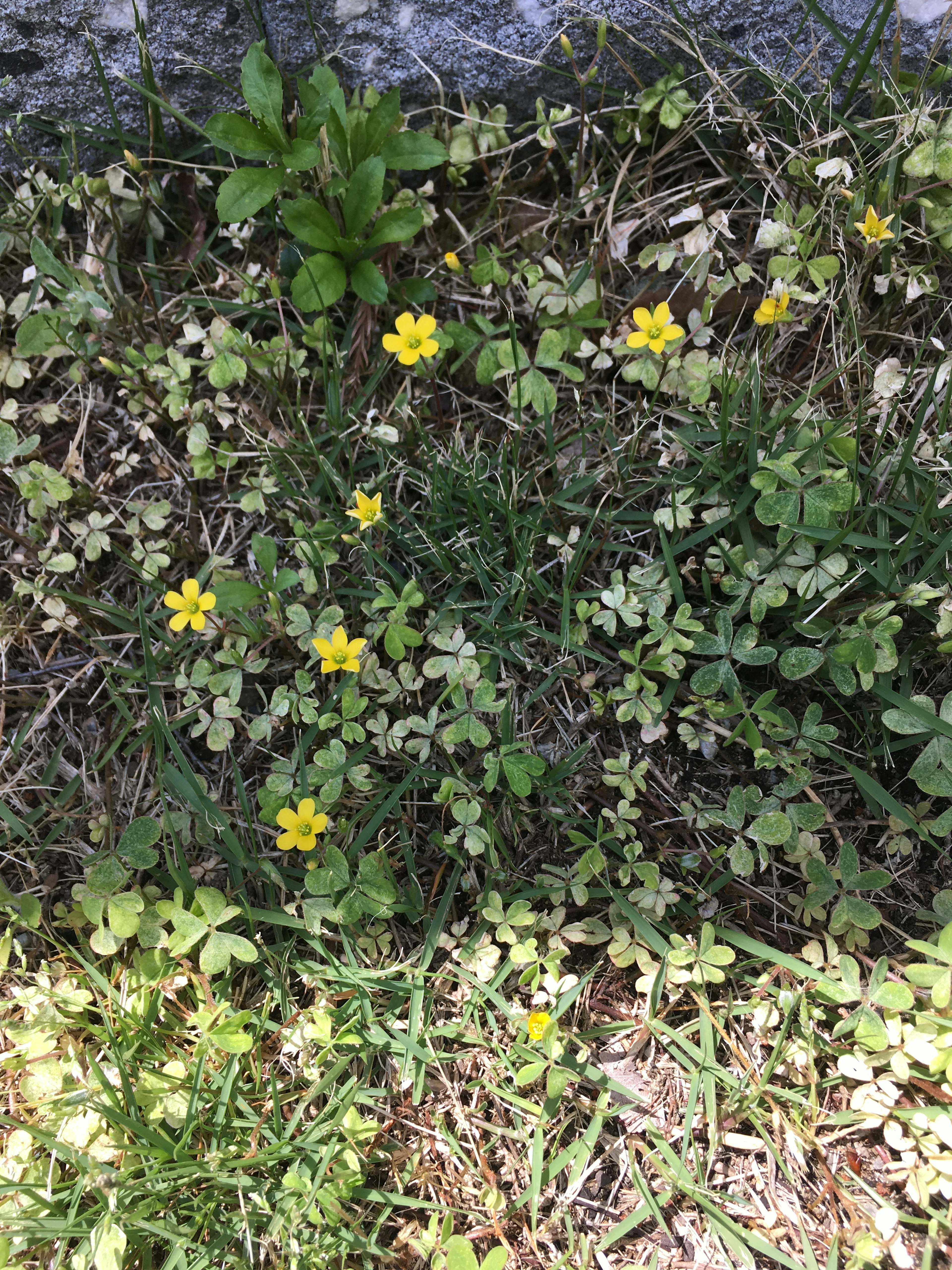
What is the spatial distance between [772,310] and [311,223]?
51.2 inches

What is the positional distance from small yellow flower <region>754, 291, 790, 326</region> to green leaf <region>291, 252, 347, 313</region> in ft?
3.86

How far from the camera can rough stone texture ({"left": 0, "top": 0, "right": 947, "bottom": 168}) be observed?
2.42 m

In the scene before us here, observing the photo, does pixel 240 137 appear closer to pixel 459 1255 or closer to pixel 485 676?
pixel 485 676

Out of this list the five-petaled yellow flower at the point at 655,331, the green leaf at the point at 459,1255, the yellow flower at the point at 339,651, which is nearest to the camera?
the green leaf at the point at 459,1255

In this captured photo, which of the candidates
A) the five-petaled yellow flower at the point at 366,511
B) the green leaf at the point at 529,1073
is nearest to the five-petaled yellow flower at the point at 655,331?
the five-petaled yellow flower at the point at 366,511

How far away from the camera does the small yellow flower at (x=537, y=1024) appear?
199cm

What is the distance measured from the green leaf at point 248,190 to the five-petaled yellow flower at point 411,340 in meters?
0.53

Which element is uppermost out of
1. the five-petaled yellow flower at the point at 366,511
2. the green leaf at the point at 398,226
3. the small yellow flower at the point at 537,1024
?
the green leaf at the point at 398,226

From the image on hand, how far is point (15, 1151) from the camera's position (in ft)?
6.61

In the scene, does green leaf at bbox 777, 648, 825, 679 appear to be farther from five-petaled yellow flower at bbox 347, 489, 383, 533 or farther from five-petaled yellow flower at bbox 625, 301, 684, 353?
five-petaled yellow flower at bbox 347, 489, 383, 533

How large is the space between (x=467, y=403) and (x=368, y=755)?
1.09m

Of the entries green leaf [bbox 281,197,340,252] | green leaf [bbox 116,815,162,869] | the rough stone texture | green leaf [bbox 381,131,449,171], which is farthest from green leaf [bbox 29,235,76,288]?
green leaf [bbox 116,815,162,869]

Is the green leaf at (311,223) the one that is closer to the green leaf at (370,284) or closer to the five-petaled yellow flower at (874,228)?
the green leaf at (370,284)

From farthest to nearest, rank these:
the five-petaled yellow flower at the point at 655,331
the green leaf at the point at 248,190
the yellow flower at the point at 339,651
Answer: the green leaf at the point at 248,190, the five-petaled yellow flower at the point at 655,331, the yellow flower at the point at 339,651
